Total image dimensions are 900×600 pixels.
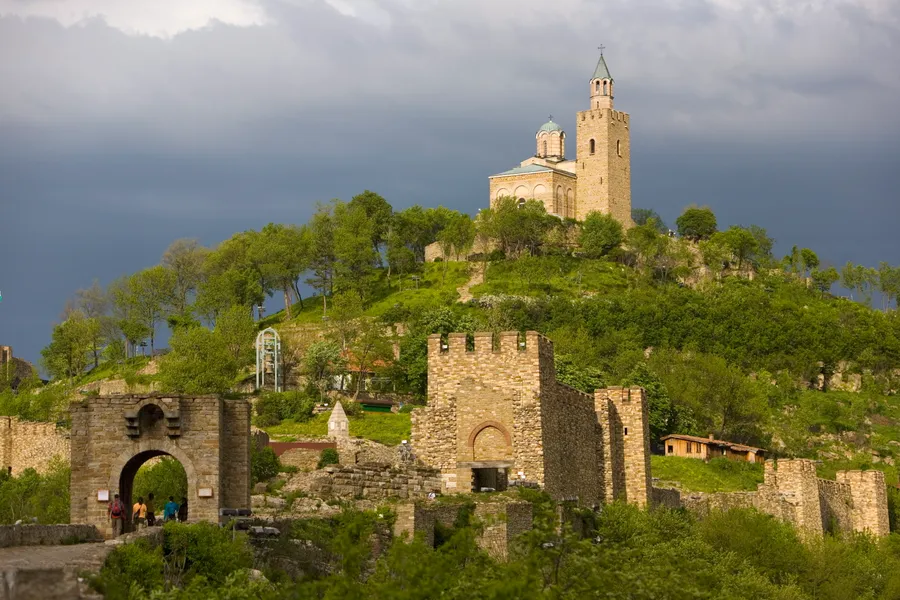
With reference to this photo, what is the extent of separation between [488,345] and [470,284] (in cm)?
7094

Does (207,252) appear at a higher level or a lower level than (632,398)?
higher

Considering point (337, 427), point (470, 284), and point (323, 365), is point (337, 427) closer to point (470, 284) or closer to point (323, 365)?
point (323, 365)

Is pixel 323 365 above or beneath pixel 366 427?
above

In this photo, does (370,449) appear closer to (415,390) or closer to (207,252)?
(415,390)

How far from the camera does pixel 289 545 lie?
30875mm

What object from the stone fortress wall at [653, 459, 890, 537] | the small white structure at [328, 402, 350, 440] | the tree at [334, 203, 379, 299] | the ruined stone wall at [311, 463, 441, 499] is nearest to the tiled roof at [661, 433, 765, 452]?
the stone fortress wall at [653, 459, 890, 537]

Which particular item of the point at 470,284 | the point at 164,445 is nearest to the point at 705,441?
the point at 470,284

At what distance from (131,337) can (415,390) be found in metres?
29.5

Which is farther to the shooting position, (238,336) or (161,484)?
(238,336)

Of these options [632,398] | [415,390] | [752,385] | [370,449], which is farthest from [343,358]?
[632,398]

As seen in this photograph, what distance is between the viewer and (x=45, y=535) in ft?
84.5

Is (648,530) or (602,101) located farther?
(602,101)

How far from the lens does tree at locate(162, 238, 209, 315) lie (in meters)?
115

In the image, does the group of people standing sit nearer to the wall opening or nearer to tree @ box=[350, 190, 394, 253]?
the wall opening
